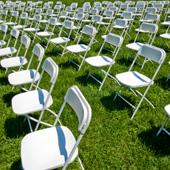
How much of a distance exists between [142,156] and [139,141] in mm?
357

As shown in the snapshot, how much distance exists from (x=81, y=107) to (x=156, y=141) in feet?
6.27

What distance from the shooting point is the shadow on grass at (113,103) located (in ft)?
16.8

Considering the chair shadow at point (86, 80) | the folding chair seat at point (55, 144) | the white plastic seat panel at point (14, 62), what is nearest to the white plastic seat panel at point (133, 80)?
the chair shadow at point (86, 80)

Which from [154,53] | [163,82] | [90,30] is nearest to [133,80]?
[154,53]

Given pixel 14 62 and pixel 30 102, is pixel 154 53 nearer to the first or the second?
pixel 30 102

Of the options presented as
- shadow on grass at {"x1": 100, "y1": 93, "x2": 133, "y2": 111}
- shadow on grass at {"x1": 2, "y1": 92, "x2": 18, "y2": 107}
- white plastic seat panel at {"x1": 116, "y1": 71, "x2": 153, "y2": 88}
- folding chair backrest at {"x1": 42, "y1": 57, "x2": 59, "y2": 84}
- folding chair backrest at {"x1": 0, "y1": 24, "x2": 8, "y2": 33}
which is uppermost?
folding chair backrest at {"x1": 42, "y1": 57, "x2": 59, "y2": 84}

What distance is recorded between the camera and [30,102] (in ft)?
13.3

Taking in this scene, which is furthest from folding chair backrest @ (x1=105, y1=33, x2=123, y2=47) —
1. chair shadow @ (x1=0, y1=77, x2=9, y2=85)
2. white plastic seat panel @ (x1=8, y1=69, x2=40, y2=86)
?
chair shadow @ (x1=0, y1=77, x2=9, y2=85)

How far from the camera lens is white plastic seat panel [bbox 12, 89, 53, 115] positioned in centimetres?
384

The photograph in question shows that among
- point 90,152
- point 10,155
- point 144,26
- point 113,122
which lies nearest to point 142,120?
point 113,122

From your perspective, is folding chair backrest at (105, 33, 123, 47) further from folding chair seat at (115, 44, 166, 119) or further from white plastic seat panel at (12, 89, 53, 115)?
white plastic seat panel at (12, 89, 53, 115)

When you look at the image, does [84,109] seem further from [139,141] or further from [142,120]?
[142,120]

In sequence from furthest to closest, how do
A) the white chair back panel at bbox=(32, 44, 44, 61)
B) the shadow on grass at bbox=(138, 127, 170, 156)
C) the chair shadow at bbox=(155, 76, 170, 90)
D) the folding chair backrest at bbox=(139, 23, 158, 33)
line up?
the folding chair backrest at bbox=(139, 23, 158, 33)
the chair shadow at bbox=(155, 76, 170, 90)
the white chair back panel at bbox=(32, 44, 44, 61)
the shadow on grass at bbox=(138, 127, 170, 156)

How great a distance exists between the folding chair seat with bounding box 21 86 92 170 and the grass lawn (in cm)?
77
